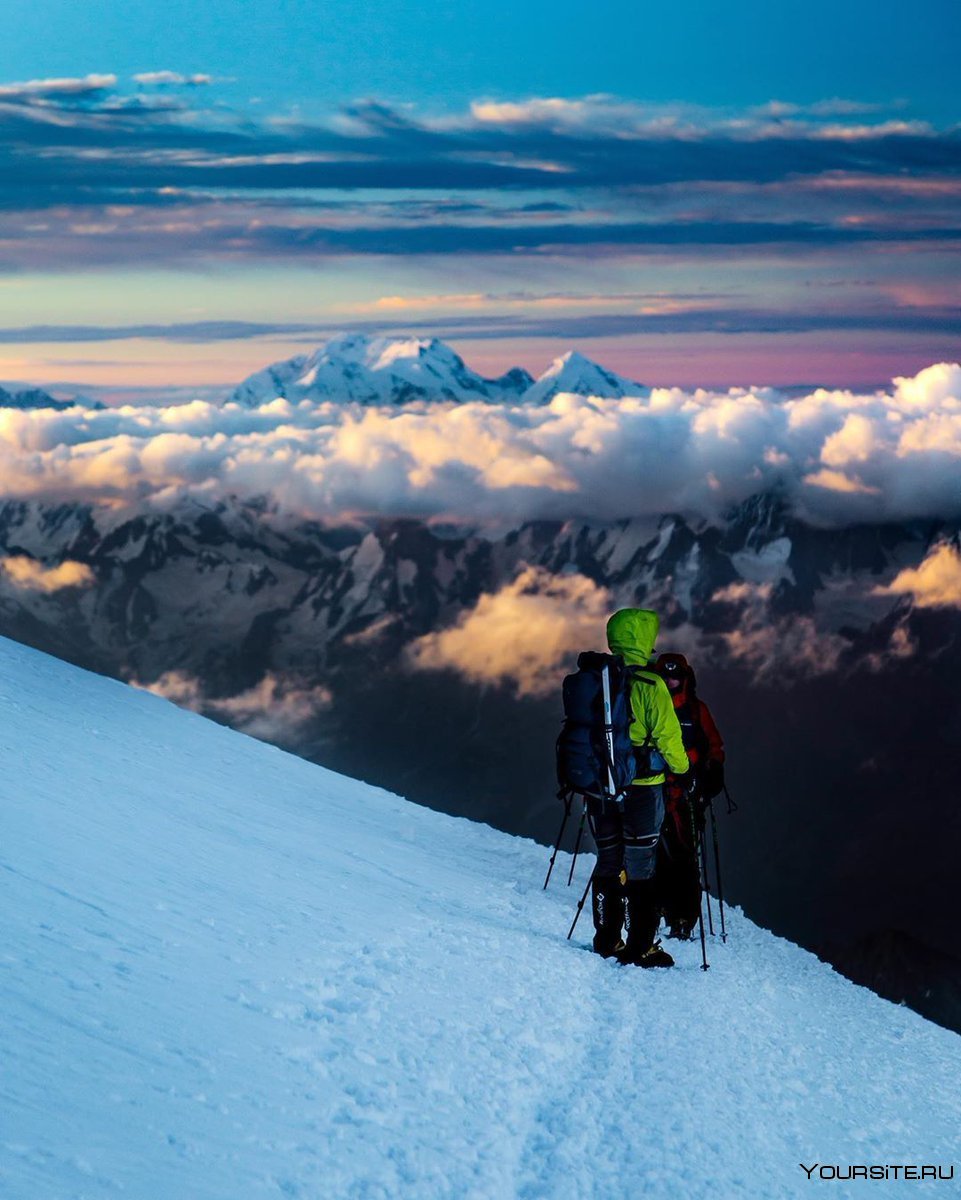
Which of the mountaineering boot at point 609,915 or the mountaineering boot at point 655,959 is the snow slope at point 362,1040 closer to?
the mountaineering boot at point 655,959

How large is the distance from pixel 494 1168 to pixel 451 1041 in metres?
1.69

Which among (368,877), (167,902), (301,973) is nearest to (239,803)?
(368,877)

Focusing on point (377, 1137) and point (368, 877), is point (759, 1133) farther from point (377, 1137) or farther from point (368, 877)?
point (368, 877)

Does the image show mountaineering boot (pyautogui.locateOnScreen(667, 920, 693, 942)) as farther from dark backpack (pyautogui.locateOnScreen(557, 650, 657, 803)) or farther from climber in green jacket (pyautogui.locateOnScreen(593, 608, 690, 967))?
dark backpack (pyautogui.locateOnScreen(557, 650, 657, 803))

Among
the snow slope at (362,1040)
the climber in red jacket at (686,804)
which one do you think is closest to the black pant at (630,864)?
the snow slope at (362,1040)

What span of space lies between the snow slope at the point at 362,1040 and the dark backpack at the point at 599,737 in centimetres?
161

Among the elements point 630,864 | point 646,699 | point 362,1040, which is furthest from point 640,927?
point 362,1040

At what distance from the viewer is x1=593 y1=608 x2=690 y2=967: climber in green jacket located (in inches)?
408

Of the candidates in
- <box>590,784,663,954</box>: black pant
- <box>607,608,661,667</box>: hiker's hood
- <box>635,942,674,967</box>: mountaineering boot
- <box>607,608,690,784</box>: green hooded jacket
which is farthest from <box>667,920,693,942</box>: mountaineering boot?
<box>607,608,661,667</box>: hiker's hood

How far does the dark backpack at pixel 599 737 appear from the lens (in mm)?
10250

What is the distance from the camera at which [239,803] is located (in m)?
14.7

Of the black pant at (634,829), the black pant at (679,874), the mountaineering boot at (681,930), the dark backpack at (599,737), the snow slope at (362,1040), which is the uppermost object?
the dark backpack at (599,737)

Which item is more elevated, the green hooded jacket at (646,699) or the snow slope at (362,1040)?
the green hooded jacket at (646,699)

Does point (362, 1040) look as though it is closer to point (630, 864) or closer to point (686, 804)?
point (630, 864)
